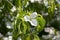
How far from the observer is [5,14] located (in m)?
1.51

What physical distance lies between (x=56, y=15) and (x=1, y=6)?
0.59 meters

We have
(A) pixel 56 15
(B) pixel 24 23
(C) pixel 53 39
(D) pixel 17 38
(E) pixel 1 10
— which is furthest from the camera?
(A) pixel 56 15

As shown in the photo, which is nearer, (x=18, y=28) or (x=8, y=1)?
(x=18, y=28)

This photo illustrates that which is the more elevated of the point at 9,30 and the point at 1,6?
the point at 1,6

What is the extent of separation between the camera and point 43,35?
5.33ft

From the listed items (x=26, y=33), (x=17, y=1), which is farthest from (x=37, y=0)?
(x=26, y=33)

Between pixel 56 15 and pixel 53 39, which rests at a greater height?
pixel 56 15

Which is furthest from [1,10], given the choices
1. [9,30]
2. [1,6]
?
[9,30]

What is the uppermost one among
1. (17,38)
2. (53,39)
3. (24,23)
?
(24,23)

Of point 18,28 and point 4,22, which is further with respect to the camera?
point 4,22

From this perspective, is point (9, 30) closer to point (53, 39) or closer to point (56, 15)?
point (53, 39)

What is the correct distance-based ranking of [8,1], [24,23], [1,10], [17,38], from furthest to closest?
[1,10]
[8,1]
[17,38]
[24,23]

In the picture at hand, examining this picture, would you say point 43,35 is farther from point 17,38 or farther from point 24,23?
point 24,23

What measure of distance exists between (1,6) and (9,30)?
196mm
